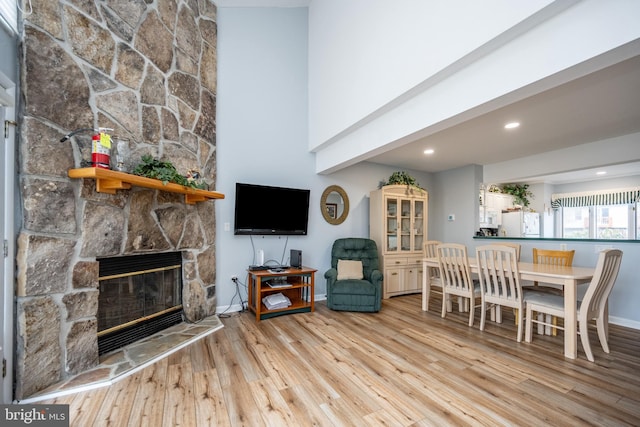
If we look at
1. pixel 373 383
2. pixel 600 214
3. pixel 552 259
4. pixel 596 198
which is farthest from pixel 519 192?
pixel 373 383

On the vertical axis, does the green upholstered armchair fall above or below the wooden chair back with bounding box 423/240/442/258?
below

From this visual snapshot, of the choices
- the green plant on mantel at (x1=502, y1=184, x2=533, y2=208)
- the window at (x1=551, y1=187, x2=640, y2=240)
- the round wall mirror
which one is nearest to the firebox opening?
the round wall mirror

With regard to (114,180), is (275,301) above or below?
below

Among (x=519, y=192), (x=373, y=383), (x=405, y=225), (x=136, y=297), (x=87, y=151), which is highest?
(x=519, y=192)

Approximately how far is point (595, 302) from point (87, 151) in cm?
458

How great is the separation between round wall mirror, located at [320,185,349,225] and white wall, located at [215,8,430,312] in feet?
0.29

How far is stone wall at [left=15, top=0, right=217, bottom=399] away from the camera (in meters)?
1.84

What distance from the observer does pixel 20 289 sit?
5.84ft

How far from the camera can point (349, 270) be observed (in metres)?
3.97

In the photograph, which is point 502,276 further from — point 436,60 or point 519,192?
point 519,192

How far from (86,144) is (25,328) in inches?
53.4

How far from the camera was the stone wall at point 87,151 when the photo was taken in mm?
1842

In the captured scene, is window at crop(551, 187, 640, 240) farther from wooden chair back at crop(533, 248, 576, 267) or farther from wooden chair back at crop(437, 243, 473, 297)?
wooden chair back at crop(437, 243, 473, 297)

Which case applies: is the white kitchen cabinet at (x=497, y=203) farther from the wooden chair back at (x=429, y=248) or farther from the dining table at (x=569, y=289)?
the dining table at (x=569, y=289)
